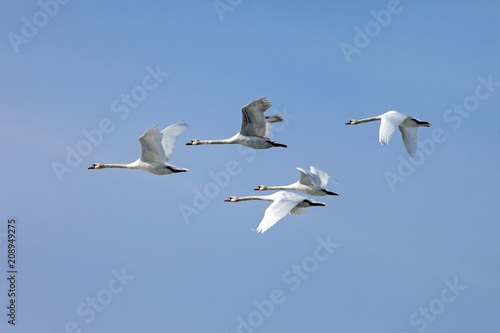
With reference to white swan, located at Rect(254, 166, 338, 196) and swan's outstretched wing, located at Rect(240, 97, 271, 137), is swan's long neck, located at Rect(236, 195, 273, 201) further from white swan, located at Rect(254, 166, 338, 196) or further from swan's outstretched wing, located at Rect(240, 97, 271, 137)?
swan's outstretched wing, located at Rect(240, 97, 271, 137)

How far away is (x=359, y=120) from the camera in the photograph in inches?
1668

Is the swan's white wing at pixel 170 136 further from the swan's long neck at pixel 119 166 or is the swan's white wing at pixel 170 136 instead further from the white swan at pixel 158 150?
the swan's long neck at pixel 119 166

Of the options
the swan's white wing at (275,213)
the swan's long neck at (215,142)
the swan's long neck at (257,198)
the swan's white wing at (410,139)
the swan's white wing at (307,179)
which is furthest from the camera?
the swan's white wing at (410,139)

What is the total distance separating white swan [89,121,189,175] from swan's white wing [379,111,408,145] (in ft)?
27.8

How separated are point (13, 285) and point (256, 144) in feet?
39.1

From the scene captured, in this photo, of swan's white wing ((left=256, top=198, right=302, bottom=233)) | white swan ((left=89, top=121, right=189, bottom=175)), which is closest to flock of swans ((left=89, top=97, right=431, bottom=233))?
white swan ((left=89, top=121, right=189, bottom=175))

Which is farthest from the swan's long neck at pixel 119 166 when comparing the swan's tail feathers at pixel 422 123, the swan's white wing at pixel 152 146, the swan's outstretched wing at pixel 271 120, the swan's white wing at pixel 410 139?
the swan's tail feathers at pixel 422 123

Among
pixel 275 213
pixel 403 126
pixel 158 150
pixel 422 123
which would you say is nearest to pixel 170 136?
pixel 158 150

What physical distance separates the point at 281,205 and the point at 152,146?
729cm

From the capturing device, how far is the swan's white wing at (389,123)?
3425cm

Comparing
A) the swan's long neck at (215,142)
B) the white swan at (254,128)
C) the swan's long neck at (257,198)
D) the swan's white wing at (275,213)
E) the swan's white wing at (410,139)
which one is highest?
the swan's long neck at (215,142)

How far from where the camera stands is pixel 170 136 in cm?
3594

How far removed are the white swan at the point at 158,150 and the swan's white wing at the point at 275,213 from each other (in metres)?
6.34

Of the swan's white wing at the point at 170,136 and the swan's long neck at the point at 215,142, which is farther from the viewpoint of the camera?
the swan's long neck at the point at 215,142
